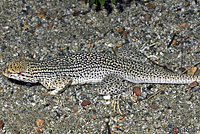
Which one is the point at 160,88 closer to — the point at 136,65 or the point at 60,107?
the point at 136,65

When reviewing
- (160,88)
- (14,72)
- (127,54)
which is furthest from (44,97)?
(160,88)

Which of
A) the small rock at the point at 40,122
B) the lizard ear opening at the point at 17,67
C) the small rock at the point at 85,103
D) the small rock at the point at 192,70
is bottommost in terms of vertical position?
the small rock at the point at 40,122

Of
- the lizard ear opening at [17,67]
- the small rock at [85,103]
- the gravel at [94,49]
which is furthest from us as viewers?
the small rock at [85,103]

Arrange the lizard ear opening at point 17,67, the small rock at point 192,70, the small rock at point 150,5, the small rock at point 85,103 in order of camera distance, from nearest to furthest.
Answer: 1. the lizard ear opening at point 17,67
2. the small rock at point 85,103
3. the small rock at point 192,70
4. the small rock at point 150,5

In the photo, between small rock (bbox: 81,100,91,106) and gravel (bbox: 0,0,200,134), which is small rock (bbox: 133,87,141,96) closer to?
gravel (bbox: 0,0,200,134)

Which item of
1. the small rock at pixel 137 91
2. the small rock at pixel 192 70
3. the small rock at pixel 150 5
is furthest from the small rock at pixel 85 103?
the small rock at pixel 150 5

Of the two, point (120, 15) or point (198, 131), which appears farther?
point (120, 15)

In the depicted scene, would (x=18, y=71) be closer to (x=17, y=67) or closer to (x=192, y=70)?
(x=17, y=67)

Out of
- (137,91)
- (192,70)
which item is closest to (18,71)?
(137,91)

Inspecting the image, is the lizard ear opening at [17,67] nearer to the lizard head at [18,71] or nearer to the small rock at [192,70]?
the lizard head at [18,71]
